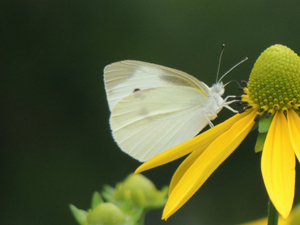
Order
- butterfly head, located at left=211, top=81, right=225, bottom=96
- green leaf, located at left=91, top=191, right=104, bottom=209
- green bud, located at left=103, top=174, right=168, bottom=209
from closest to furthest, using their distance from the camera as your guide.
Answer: green leaf, located at left=91, top=191, right=104, bottom=209 → green bud, located at left=103, top=174, right=168, bottom=209 → butterfly head, located at left=211, top=81, right=225, bottom=96

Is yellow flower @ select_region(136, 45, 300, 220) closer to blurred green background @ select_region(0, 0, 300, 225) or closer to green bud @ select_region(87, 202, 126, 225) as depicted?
green bud @ select_region(87, 202, 126, 225)

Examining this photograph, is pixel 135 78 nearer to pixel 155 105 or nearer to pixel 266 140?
pixel 155 105

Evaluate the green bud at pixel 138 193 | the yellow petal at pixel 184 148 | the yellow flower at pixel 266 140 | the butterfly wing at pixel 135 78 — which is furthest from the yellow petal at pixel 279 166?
the butterfly wing at pixel 135 78

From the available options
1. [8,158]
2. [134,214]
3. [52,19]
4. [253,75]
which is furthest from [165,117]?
[52,19]

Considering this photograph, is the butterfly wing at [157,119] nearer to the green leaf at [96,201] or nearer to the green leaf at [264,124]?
the green leaf at [264,124]

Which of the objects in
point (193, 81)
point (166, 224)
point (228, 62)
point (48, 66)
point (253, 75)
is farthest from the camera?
point (48, 66)

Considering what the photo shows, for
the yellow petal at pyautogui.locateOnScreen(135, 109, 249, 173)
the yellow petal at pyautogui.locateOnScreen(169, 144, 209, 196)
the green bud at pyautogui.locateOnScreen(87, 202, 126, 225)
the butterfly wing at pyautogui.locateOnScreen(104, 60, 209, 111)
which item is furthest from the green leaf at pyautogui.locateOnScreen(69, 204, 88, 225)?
the butterfly wing at pyautogui.locateOnScreen(104, 60, 209, 111)

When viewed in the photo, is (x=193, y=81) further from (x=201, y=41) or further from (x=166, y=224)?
(x=201, y=41)
